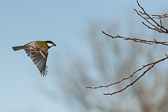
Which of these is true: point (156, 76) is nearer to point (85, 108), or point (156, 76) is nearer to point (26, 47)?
point (85, 108)

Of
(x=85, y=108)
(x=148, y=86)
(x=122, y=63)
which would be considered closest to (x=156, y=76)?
(x=148, y=86)

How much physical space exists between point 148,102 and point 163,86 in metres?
0.91

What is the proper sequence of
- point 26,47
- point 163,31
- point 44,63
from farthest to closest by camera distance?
point 44,63, point 26,47, point 163,31

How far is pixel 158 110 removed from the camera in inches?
549

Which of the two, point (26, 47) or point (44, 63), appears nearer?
point (26, 47)

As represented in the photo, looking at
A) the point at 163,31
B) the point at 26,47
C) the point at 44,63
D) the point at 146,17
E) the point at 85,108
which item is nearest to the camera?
the point at 163,31

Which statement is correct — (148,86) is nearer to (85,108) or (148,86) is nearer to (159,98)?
(159,98)

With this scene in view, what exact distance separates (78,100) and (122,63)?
7.51 ft

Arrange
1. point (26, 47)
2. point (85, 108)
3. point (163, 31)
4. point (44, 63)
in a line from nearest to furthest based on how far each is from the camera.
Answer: point (163, 31)
point (26, 47)
point (44, 63)
point (85, 108)

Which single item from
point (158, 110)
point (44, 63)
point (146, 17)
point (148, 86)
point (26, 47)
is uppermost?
point (146, 17)

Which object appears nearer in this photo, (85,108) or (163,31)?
(163,31)

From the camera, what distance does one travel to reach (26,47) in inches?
157

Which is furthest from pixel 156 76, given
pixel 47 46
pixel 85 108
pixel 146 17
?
pixel 146 17

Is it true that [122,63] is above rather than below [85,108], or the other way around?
above
